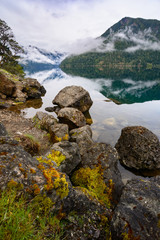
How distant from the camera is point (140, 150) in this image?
1202 centimetres

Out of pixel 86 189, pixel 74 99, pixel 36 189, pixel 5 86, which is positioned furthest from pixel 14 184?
pixel 5 86

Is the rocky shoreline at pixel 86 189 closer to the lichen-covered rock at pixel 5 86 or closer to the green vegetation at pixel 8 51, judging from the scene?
the lichen-covered rock at pixel 5 86

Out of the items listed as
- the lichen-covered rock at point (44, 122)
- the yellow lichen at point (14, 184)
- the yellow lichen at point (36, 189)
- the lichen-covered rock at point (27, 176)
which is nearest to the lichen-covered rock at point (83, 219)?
the lichen-covered rock at point (27, 176)

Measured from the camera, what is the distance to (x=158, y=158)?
39.1 feet

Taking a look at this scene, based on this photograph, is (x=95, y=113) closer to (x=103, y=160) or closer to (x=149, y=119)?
(x=149, y=119)

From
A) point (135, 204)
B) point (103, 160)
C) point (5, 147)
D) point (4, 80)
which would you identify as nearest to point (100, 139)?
point (103, 160)

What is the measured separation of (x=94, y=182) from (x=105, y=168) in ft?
Result: 3.90

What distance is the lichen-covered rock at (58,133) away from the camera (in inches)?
532

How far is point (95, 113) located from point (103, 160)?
17622 mm

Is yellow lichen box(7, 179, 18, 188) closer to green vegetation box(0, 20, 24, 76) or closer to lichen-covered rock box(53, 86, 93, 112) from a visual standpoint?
lichen-covered rock box(53, 86, 93, 112)

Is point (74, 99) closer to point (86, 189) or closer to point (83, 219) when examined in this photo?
point (86, 189)

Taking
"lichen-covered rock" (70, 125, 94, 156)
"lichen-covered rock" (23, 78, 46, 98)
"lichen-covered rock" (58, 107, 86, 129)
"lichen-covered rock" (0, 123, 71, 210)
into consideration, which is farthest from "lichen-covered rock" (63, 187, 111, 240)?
"lichen-covered rock" (23, 78, 46, 98)

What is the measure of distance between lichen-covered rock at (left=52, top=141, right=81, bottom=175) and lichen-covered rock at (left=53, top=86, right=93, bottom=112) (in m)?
15.7

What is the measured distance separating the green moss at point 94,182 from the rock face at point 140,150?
5.09 meters
